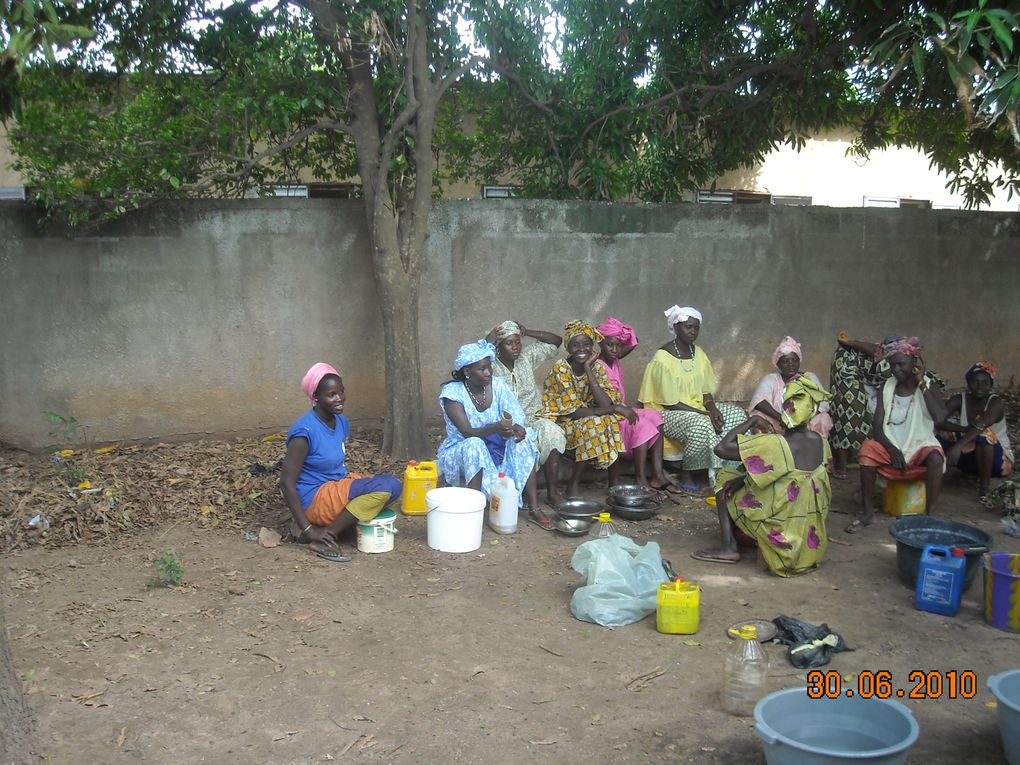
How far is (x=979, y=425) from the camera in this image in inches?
265

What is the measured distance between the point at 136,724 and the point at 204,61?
5.77 metres

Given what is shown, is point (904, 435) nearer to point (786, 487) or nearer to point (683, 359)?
point (786, 487)

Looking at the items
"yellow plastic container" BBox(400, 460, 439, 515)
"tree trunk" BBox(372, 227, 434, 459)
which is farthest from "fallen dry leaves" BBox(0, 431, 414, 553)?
"yellow plastic container" BBox(400, 460, 439, 515)

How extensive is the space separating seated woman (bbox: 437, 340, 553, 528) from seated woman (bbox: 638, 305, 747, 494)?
130 centimetres

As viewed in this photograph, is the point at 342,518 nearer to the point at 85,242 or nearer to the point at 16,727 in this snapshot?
the point at 16,727

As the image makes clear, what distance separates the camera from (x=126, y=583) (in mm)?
5102

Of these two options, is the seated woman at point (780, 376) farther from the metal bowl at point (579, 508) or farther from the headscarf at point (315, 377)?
the headscarf at point (315, 377)

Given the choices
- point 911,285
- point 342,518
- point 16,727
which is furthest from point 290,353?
point 911,285

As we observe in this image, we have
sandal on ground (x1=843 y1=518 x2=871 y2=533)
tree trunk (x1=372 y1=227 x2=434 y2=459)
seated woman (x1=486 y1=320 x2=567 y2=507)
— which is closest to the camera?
sandal on ground (x1=843 y1=518 x2=871 y2=533)

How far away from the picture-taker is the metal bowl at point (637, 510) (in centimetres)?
641

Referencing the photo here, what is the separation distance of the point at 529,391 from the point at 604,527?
1.43 m

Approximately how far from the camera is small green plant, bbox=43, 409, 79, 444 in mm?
7105

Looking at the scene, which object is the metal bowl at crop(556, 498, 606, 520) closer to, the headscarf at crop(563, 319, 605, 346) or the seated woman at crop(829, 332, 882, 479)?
the headscarf at crop(563, 319, 605, 346)

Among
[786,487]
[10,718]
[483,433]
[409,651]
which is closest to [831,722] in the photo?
[409,651]
